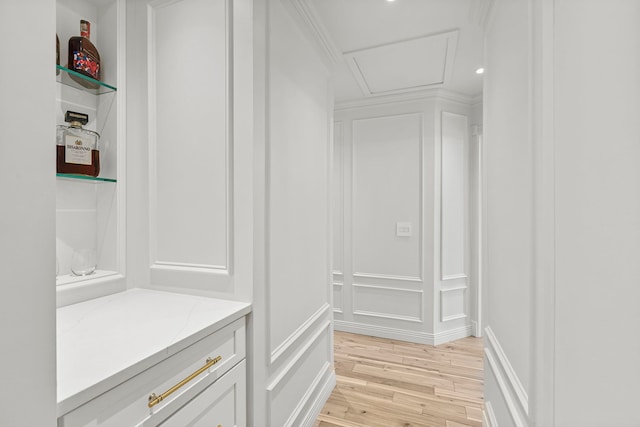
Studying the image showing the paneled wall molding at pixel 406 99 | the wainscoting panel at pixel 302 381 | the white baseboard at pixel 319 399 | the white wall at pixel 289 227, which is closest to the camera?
the white wall at pixel 289 227

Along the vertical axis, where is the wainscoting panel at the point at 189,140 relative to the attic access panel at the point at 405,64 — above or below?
below

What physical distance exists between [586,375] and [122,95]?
6.69 feet

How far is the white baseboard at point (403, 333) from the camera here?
3154mm

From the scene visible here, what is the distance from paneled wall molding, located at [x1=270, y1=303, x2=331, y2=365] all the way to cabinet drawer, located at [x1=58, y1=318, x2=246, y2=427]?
294 millimetres

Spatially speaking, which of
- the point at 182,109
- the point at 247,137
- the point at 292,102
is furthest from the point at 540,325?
the point at 182,109

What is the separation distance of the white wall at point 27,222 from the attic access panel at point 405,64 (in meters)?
2.20

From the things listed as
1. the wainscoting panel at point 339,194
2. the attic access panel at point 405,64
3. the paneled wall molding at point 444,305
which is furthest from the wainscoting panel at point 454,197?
the wainscoting panel at point 339,194

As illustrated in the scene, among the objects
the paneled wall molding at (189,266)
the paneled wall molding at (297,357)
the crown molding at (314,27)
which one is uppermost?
the crown molding at (314,27)

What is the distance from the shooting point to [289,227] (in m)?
1.65

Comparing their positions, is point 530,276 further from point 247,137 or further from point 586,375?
point 247,137

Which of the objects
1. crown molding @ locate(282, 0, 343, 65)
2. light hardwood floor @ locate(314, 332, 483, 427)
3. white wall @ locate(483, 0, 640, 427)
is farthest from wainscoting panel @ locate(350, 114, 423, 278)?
white wall @ locate(483, 0, 640, 427)

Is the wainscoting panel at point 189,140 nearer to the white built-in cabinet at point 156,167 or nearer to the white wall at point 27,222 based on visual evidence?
the white built-in cabinet at point 156,167

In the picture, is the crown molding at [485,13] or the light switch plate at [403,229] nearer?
the crown molding at [485,13]

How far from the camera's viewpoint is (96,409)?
2.26ft
